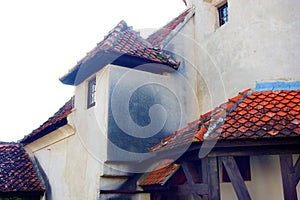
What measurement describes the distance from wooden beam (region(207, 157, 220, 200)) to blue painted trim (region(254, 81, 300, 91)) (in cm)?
255

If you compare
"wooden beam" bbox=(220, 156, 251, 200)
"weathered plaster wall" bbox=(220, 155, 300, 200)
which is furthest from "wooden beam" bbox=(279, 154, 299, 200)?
"weathered plaster wall" bbox=(220, 155, 300, 200)

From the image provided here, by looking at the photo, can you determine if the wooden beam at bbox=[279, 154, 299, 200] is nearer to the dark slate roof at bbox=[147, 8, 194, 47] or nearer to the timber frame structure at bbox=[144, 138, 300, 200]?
the timber frame structure at bbox=[144, 138, 300, 200]

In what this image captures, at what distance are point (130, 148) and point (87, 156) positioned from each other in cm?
138

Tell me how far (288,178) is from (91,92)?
5807 mm

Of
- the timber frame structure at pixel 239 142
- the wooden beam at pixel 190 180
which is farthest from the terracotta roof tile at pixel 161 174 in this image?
the wooden beam at pixel 190 180

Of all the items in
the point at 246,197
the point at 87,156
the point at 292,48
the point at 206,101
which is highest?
the point at 292,48

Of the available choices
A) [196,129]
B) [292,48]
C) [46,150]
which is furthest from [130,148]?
[46,150]

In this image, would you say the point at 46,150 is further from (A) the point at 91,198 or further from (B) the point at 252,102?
(B) the point at 252,102

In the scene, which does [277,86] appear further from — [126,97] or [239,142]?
[126,97]

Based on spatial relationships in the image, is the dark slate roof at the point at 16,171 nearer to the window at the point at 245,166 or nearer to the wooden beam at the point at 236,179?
the window at the point at 245,166

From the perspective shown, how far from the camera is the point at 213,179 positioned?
6.67 metres

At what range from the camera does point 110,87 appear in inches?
350

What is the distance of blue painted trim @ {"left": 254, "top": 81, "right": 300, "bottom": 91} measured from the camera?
8.02 meters

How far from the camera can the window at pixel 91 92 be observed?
9.82m
